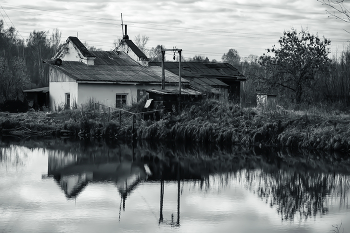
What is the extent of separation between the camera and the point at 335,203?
13.9 m

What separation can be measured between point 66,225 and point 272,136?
628 inches

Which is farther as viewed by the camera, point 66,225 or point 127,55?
point 127,55

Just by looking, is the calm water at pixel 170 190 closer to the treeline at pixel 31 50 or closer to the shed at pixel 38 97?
the shed at pixel 38 97

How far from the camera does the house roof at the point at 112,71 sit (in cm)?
3588

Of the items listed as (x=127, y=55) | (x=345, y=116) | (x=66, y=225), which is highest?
(x=127, y=55)

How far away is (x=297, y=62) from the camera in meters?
36.0

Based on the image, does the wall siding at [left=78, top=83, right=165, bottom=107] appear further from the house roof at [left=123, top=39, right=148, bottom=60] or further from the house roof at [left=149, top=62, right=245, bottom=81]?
the house roof at [left=149, top=62, right=245, bottom=81]

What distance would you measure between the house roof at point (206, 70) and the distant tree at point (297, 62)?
6968mm

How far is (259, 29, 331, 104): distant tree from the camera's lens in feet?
118

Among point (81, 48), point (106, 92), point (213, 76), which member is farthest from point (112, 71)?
point (213, 76)

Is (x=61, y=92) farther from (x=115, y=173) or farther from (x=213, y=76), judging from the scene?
(x=115, y=173)

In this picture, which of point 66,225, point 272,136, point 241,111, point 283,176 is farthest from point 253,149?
point 66,225

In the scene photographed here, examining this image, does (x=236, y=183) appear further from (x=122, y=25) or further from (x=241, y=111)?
(x=122, y=25)

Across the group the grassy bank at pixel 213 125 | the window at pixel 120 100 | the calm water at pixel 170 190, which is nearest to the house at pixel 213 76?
the window at pixel 120 100
